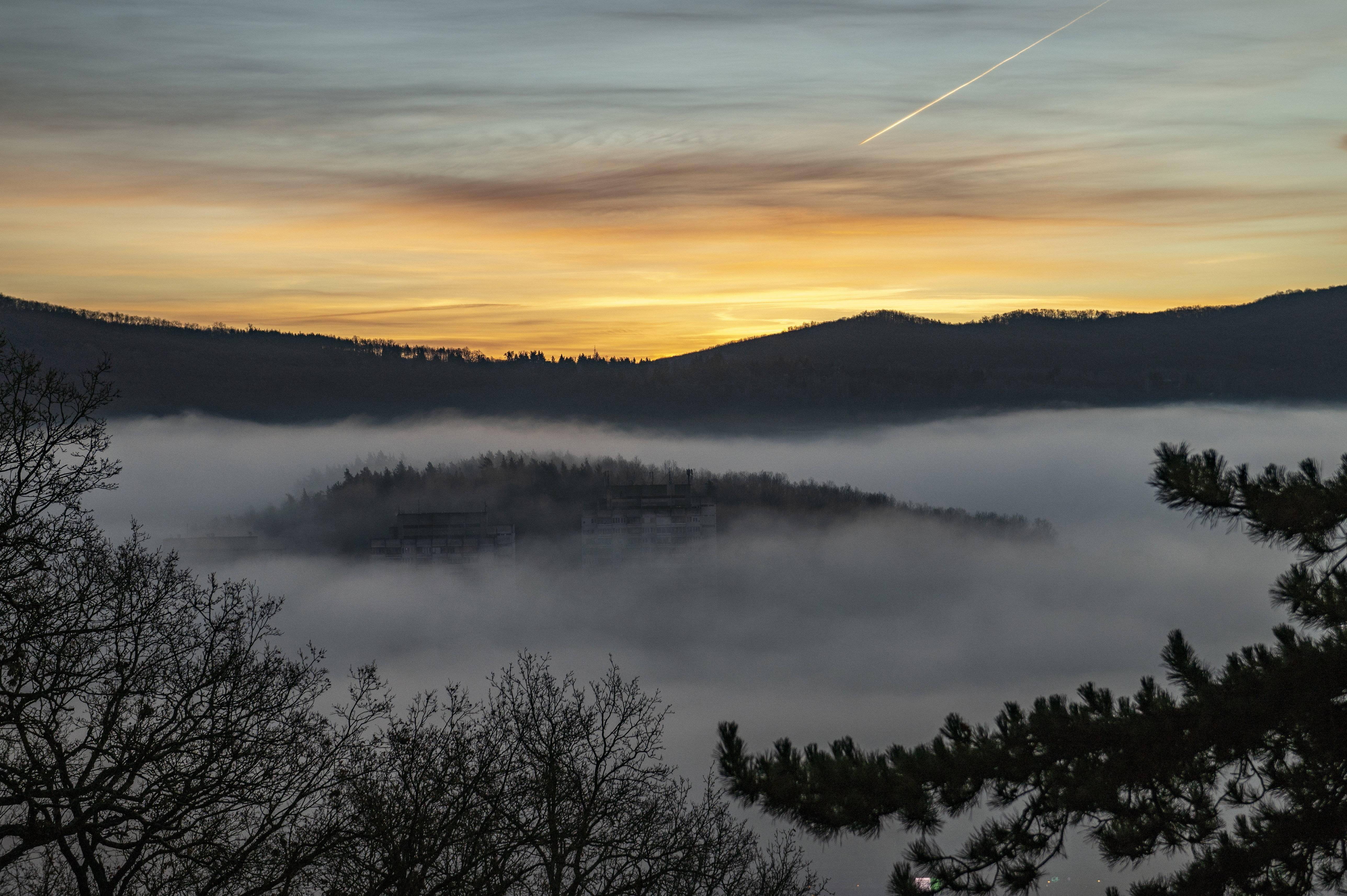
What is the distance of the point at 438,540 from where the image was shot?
174 m

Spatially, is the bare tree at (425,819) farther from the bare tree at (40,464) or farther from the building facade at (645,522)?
the building facade at (645,522)

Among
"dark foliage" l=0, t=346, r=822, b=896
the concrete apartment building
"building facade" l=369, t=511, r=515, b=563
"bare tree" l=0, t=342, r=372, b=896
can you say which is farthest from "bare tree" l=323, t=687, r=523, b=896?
"building facade" l=369, t=511, r=515, b=563

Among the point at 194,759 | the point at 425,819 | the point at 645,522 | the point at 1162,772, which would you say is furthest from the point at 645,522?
the point at 1162,772

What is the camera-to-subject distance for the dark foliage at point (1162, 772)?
9.46m

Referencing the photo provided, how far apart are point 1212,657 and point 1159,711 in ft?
601

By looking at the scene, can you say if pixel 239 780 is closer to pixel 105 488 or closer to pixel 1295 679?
pixel 105 488

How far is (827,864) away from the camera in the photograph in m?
98.1

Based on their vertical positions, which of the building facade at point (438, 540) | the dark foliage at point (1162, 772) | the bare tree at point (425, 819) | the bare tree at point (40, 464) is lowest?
the building facade at point (438, 540)

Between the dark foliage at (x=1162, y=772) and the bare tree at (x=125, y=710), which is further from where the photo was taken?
the bare tree at (x=125, y=710)

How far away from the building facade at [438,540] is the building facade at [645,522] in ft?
59.5

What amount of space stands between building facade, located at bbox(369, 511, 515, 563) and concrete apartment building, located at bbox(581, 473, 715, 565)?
59.4 feet

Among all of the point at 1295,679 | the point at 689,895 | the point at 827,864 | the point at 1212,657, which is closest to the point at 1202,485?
the point at 1295,679

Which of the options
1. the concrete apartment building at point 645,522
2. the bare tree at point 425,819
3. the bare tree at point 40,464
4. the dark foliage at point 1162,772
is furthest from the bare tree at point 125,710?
the concrete apartment building at point 645,522

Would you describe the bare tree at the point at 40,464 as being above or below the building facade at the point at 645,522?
above
